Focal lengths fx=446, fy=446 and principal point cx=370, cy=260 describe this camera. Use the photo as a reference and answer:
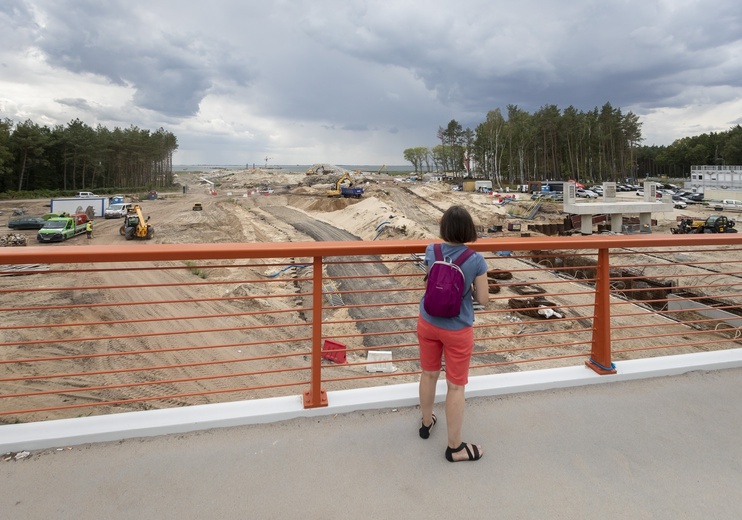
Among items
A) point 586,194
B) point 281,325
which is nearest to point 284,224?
point 281,325

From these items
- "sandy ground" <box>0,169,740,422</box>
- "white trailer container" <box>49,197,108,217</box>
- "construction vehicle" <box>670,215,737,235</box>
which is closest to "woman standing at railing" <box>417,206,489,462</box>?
"sandy ground" <box>0,169,740,422</box>

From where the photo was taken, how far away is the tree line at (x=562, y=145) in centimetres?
6794

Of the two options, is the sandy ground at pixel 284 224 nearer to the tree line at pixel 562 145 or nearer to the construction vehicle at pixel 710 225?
the construction vehicle at pixel 710 225

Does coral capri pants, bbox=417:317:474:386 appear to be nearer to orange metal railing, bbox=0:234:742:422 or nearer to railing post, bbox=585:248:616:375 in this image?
orange metal railing, bbox=0:234:742:422

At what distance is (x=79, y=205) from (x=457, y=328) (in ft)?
147

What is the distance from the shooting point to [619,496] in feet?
6.58

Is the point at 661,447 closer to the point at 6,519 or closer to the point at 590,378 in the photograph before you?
the point at 590,378

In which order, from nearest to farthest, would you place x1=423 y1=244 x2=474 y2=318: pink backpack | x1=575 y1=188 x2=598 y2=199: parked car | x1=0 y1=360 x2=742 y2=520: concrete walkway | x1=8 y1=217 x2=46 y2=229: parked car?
x1=0 y1=360 x2=742 y2=520: concrete walkway, x1=423 y1=244 x2=474 y2=318: pink backpack, x1=8 y1=217 x2=46 y2=229: parked car, x1=575 y1=188 x2=598 y2=199: parked car

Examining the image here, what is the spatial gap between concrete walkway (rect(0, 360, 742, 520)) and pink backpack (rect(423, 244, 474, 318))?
0.78 meters

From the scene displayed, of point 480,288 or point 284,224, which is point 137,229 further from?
point 480,288

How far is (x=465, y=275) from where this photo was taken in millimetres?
2127

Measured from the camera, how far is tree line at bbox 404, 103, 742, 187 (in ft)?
223

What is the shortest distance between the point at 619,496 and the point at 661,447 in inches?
21.3

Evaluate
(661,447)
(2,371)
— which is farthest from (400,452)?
(2,371)
